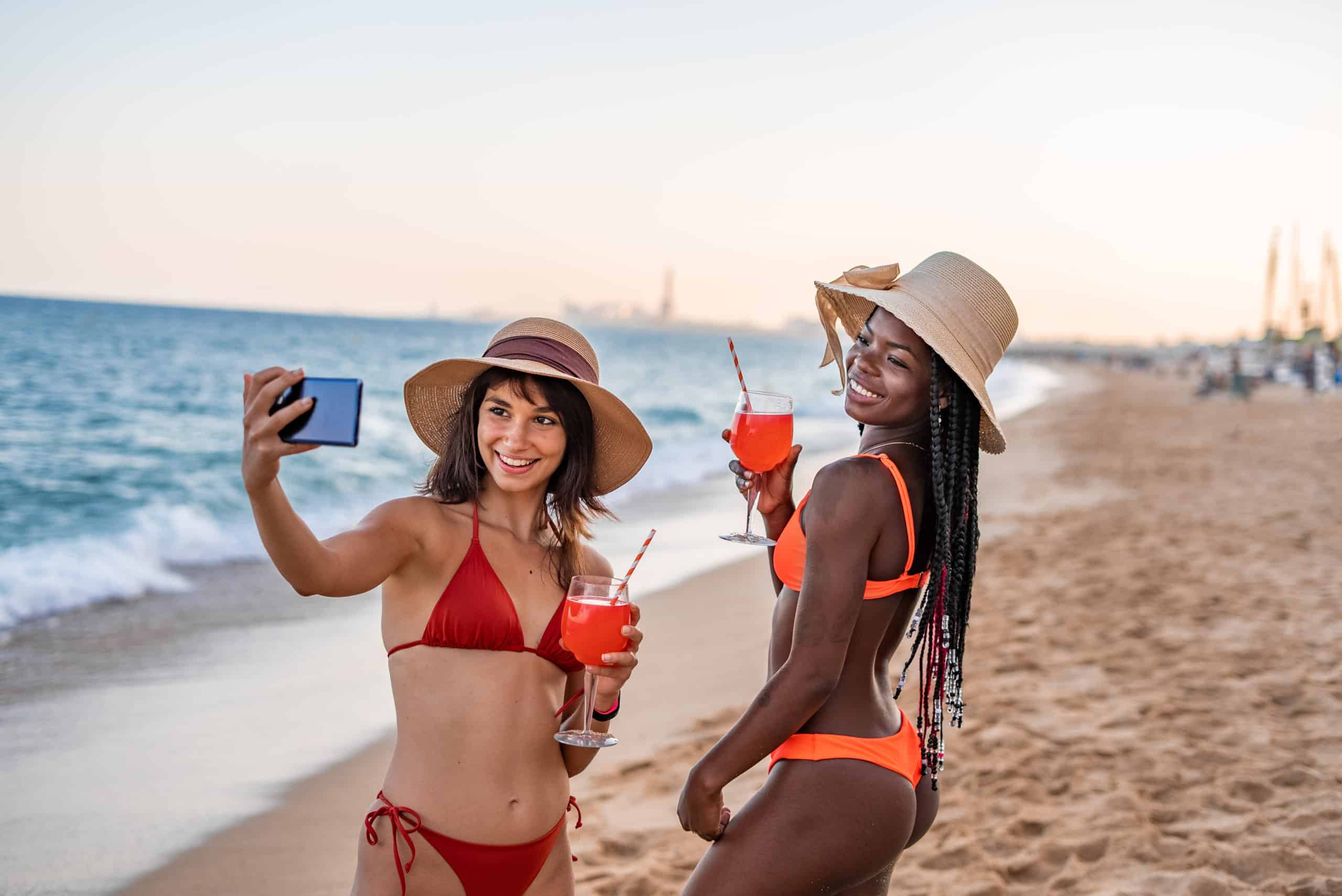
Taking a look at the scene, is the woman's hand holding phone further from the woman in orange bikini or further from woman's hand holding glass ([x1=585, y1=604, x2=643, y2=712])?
the woman in orange bikini

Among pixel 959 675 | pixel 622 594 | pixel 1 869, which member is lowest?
pixel 1 869

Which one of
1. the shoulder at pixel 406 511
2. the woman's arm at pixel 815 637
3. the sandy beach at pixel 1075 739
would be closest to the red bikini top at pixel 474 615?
the shoulder at pixel 406 511

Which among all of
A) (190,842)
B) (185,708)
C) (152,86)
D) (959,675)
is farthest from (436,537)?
(152,86)

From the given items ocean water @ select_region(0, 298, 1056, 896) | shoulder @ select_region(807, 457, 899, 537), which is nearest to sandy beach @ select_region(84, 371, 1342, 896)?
ocean water @ select_region(0, 298, 1056, 896)

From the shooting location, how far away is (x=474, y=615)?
6.80 ft

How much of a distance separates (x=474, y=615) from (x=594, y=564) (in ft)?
1.36

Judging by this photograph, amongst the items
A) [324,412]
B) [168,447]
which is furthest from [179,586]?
[168,447]

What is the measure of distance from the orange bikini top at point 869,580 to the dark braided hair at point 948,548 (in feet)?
0.20

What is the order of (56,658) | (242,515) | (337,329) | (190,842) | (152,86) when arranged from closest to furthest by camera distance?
(190,842) < (56,658) < (242,515) < (152,86) < (337,329)

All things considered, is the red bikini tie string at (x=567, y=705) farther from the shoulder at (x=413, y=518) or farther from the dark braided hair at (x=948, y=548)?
the dark braided hair at (x=948, y=548)

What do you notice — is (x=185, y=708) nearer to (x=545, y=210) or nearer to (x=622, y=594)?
(x=622, y=594)

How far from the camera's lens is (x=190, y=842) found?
153 inches

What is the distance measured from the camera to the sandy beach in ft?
12.0

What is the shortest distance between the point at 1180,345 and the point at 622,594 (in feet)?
645
